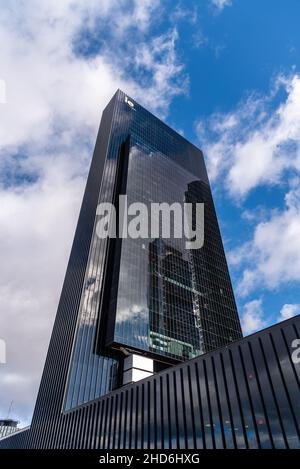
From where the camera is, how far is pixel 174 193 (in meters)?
118

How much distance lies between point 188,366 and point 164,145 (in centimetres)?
10288

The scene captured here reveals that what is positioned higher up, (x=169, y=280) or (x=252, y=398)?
(x=169, y=280)

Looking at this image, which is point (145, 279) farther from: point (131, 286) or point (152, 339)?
point (152, 339)

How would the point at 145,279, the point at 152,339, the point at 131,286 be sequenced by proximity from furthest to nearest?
the point at 145,279 < the point at 131,286 < the point at 152,339

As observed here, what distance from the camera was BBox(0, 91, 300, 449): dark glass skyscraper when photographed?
34.9 metres

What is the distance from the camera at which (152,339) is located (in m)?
79.6

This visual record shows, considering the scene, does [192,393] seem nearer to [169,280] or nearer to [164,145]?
[169,280]

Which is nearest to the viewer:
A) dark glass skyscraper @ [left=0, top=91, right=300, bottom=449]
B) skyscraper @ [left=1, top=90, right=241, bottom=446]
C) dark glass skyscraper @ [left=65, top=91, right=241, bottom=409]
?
dark glass skyscraper @ [left=0, top=91, right=300, bottom=449]

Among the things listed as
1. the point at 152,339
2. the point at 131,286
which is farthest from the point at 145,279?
the point at 152,339

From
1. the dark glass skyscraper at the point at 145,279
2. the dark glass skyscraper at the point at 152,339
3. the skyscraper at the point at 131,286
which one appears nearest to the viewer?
the dark glass skyscraper at the point at 152,339

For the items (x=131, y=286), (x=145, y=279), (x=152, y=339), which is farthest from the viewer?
(x=145, y=279)

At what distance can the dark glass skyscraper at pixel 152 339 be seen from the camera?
34.9 m

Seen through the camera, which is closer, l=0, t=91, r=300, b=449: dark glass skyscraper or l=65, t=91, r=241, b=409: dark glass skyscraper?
l=0, t=91, r=300, b=449: dark glass skyscraper
